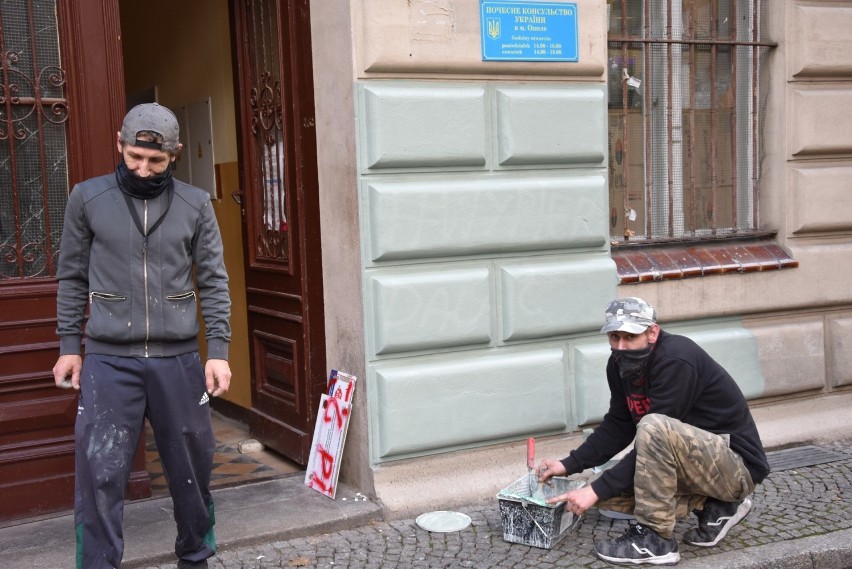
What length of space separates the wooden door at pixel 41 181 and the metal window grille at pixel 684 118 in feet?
9.88

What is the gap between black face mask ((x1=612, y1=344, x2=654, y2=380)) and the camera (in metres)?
4.55

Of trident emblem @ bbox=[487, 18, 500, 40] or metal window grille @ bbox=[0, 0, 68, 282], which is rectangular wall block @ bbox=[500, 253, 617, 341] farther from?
metal window grille @ bbox=[0, 0, 68, 282]

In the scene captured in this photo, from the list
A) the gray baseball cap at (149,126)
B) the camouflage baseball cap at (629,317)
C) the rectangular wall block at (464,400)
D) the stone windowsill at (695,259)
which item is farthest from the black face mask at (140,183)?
the stone windowsill at (695,259)

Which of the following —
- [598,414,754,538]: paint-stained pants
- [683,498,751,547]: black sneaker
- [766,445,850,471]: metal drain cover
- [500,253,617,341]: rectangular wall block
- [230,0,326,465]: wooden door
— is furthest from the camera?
[766,445,850,471]: metal drain cover

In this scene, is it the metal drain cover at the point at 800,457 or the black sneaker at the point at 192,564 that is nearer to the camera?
the black sneaker at the point at 192,564

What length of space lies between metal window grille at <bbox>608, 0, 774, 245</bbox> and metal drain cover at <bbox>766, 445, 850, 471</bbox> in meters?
1.42

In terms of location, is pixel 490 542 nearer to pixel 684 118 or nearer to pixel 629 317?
pixel 629 317

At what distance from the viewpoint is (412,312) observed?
17.1 feet

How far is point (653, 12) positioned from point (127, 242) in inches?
153

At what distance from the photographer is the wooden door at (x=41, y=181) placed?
4969 mm

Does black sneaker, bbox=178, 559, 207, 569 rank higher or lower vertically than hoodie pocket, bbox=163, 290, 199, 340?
lower

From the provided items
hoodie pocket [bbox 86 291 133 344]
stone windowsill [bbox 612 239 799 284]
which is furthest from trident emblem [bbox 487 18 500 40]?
hoodie pocket [bbox 86 291 133 344]

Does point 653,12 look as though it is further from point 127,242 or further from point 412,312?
point 127,242

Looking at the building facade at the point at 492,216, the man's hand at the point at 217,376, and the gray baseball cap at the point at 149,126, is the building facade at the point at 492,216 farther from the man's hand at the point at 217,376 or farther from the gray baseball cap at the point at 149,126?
the gray baseball cap at the point at 149,126
